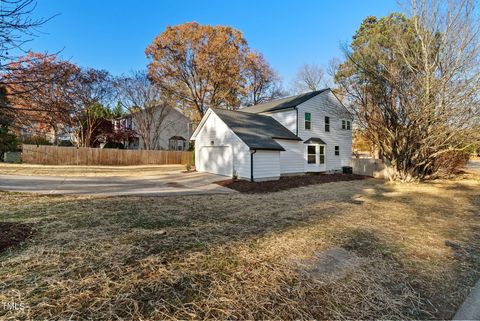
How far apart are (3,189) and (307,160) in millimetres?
15872

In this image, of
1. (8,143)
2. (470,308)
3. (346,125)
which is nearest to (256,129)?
(346,125)

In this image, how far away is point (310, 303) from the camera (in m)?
2.42

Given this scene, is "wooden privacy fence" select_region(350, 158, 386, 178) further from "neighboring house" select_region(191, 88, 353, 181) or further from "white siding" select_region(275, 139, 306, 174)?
"white siding" select_region(275, 139, 306, 174)

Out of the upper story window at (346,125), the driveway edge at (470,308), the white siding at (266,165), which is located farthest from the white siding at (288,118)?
the driveway edge at (470,308)

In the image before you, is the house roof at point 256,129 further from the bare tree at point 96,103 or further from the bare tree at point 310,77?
the bare tree at point 310,77

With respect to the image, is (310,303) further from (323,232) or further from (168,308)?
(323,232)

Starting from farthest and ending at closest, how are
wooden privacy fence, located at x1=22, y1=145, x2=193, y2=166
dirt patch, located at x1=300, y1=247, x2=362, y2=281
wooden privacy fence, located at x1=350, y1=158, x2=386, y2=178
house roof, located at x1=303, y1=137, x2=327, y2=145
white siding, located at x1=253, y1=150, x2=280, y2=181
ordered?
1. wooden privacy fence, located at x1=22, y1=145, x2=193, y2=166
2. wooden privacy fence, located at x1=350, y1=158, x2=386, y2=178
3. house roof, located at x1=303, y1=137, x2=327, y2=145
4. white siding, located at x1=253, y1=150, x2=280, y2=181
5. dirt patch, located at x1=300, y1=247, x2=362, y2=281

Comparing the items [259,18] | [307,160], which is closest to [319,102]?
[307,160]

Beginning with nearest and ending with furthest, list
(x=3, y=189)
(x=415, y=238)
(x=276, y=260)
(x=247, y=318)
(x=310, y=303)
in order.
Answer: (x=247, y=318)
(x=310, y=303)
(x=276, y=260)
(x=415, y=238)
(x=3, y=189)

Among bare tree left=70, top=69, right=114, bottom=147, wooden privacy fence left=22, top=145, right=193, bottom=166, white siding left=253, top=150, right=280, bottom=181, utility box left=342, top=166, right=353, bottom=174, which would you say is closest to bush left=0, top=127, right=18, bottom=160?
wooden privacy fence left=22, top=145, right=193, bottom=166

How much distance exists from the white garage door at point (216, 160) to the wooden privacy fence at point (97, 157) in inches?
240

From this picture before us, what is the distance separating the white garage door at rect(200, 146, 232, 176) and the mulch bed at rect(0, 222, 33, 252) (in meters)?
10.3

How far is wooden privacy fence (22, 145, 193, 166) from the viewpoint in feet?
62.5

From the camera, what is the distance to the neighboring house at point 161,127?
2725cm
